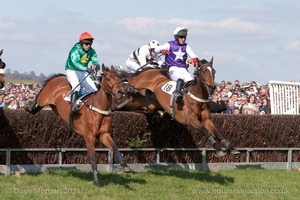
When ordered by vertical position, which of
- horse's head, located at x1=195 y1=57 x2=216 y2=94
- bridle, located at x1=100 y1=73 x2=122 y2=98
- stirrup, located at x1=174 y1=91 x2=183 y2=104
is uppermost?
horse's head, located at x1=195 y1=57 x2=216 y2=94

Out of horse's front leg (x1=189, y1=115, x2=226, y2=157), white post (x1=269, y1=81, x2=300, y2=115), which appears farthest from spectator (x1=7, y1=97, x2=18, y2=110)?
white post (x1=269, y1=81, x2=300, y2=115)

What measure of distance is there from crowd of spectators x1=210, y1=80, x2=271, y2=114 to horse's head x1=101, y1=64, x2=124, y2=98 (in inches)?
170

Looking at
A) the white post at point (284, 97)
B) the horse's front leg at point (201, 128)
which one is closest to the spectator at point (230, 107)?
the white post at point (284, 97)

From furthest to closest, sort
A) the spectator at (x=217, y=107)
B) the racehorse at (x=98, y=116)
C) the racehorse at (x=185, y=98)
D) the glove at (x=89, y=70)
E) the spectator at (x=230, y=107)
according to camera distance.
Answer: the spectator at (x=230, y=107) < the spectator at (x=217, y=107) < the racehorse at (x=185, y=98) < the glove at (x=89, y=70) < the racehorse at (x=98, y=116)

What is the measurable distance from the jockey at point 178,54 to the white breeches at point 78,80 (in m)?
1.90

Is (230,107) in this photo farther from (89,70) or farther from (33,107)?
(89,70)

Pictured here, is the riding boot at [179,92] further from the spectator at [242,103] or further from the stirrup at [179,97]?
the spectator at [242,103]

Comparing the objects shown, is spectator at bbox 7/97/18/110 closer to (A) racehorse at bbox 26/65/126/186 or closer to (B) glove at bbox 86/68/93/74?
(A) racehorse at bbox 26/65/126/186

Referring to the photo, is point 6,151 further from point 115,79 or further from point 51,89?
point 115,79

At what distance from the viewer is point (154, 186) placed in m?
11.0

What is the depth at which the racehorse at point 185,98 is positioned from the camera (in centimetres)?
1145

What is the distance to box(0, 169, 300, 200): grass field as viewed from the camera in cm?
1008

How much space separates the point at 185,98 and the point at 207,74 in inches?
38.1

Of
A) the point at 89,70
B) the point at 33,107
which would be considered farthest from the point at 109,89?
the point at 33,107
